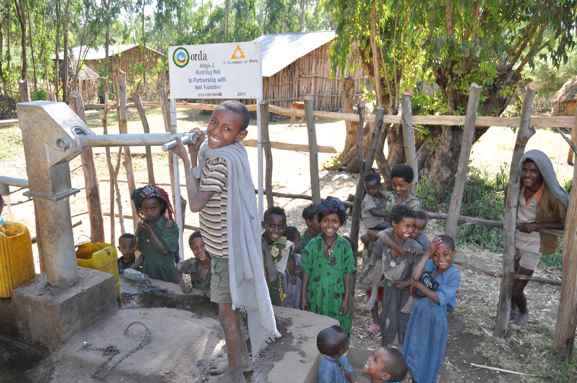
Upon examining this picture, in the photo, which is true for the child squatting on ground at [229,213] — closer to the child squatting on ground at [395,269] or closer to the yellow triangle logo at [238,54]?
the child squatting on ground at [395,269]

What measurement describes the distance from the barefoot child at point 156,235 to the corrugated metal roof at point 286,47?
13.6 m

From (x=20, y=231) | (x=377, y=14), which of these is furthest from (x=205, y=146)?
(x=377, y=14)

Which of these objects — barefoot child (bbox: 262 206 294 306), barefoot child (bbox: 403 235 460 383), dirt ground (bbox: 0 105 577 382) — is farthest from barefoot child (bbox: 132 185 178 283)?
barefoot child (bbox: 403 235 460 383)

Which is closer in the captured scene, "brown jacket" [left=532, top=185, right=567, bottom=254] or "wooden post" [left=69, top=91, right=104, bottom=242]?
"brown jacket" [left=532, top=185, right=567, bottom=254]

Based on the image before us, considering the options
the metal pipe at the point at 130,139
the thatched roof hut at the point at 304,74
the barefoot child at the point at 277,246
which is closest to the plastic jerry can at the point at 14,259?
the metal pipe at the point at 130,139

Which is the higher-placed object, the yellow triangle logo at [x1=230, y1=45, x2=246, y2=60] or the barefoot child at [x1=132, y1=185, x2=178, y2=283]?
the yellow triangle logo at [x1=230, y1=45, x2=246, y2=60]

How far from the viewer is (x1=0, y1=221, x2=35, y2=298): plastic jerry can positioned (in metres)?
2.52

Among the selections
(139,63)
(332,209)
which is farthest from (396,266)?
(139,63)

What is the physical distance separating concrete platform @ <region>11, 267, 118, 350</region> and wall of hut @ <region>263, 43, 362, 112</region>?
16.2 m

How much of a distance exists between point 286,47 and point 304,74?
133 centimetres

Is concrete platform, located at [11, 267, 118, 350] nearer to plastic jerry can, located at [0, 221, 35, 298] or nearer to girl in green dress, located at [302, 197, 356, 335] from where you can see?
plastic jerry can, located at [0, 221, 35, 298]

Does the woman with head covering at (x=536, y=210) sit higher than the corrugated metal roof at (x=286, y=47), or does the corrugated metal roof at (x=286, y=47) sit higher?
the corrugated metal roof at (x=286, y=47)

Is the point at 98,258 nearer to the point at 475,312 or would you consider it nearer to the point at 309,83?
the point at 475,312

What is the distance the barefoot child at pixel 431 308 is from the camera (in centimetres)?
288
